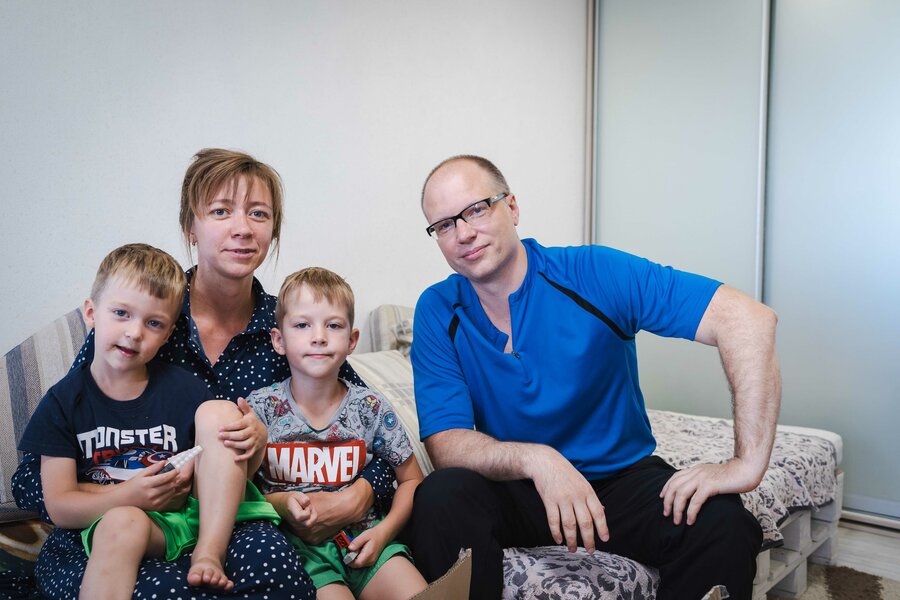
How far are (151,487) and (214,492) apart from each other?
90 millimetres

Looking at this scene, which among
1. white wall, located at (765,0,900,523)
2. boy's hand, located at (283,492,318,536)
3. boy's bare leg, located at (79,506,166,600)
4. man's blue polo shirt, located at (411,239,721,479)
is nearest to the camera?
boy's bare leg, located at (79,506,166,600)

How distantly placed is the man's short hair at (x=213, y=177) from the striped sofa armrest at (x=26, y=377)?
12.4 inches

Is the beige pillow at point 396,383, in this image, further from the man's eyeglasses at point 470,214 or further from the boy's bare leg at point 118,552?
the boy's bare leg at point 118,552

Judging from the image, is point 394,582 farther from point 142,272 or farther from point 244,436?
point 142,272

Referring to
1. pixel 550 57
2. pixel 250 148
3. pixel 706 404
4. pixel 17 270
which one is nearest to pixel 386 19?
→ pixel 250 148

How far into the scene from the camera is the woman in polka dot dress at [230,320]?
1212 mm

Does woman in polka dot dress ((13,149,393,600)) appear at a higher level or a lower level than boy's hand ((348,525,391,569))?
higher

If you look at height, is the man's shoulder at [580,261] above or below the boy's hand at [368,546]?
above

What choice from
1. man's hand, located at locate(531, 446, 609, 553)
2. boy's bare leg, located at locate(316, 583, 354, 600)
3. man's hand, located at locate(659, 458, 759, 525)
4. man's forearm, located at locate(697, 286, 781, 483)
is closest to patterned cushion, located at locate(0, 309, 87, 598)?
boy's bare leg, located at locate(316, 583, 354, 600)

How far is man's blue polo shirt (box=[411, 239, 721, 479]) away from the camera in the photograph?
147 centimetres

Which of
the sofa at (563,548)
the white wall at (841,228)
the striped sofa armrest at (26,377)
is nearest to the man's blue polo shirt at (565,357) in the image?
the sofa at (563,548)

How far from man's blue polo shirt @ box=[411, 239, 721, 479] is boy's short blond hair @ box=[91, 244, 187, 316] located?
54 cm

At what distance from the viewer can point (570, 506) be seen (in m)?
1.28

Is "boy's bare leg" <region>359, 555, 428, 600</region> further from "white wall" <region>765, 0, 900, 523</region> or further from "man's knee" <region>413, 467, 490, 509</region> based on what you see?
"white wall" <region>765, 0, 900, 523</region>
